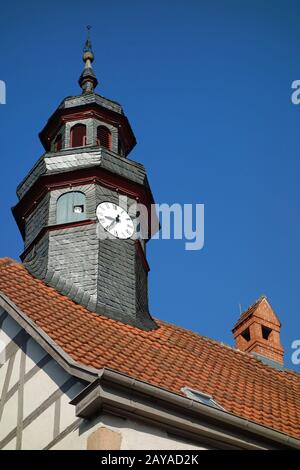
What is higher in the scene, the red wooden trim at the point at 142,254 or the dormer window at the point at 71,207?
the dormer window at the point at 71,207

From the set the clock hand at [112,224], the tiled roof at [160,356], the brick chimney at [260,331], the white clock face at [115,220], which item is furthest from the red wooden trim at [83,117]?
the brick chimney at [260,331]

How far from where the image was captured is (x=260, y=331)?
70.4 ft

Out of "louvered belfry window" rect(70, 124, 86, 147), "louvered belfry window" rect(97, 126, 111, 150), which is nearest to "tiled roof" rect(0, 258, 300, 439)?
"louvered belfry window" rect(70, 124, 86, 147)

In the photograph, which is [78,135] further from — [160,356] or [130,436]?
[130,436]

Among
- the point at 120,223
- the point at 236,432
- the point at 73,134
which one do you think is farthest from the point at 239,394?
the point at 73,134

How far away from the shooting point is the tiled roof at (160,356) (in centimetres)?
1308

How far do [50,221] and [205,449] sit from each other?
711 cm

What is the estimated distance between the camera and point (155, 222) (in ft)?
64.4

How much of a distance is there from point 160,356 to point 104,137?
6.86 metres

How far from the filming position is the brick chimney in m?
20.7

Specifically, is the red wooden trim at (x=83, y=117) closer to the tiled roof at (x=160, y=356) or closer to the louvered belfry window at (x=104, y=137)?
the louvered belfry window at (x=104, y=137)

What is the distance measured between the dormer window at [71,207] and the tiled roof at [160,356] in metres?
1.37

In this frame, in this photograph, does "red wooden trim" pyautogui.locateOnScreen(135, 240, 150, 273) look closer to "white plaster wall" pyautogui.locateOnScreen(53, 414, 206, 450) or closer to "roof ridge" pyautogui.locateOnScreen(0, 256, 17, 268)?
"roof ridge" pyautogui.locateOnScreen(0, 256, 17, 268)

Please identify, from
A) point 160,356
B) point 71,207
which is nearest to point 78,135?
point 71,207
